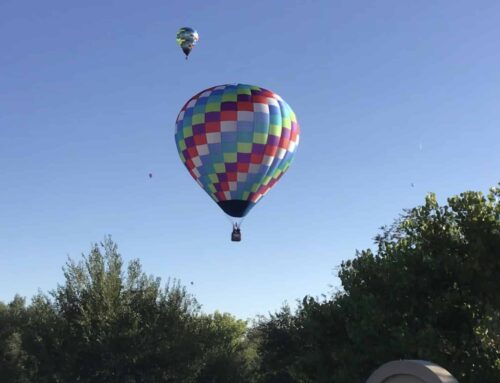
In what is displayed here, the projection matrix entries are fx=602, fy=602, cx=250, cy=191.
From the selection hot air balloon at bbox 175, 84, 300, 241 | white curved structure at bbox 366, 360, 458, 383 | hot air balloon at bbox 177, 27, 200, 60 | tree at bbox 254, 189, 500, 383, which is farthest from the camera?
hot air balloon at bbox 177, 27, 200, 60

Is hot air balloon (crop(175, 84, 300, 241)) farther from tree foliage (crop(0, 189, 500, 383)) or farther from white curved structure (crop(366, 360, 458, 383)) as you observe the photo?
white curved structure (crop(366, 360, 458, 383))

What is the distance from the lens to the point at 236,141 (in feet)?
141

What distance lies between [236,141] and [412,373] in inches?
1253

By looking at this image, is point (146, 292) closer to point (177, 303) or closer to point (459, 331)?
point (177, 303)

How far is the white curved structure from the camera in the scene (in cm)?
1161

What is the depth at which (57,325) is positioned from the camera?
46062 mm

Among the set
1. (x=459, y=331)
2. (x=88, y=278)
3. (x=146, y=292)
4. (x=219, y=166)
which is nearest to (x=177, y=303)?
(x=146, y=292)

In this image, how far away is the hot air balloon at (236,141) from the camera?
42719mm

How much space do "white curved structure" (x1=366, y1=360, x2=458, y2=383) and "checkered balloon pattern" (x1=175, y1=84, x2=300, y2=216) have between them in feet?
101

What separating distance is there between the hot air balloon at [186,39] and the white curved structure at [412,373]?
48.2 metres

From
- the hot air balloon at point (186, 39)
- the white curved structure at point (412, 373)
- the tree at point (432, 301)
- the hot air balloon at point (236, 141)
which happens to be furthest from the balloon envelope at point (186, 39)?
the white curved structure at point (412, 373)

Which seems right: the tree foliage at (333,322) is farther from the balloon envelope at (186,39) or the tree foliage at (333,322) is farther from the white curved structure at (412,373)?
the balloon envelope at (186,39)

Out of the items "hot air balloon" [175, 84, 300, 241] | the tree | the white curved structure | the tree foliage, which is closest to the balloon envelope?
"hot air balloon" [175, 84, 300, 241]

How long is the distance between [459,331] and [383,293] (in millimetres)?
3803
